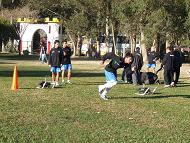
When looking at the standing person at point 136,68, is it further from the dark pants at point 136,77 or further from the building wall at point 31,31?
the building wall at point 31,31

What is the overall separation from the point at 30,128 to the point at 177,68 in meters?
14.8

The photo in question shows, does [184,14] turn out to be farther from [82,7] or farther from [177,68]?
[177,68]

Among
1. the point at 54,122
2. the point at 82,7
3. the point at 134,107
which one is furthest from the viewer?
the point at 82,7

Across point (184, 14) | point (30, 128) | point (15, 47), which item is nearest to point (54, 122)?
point (30, 128)

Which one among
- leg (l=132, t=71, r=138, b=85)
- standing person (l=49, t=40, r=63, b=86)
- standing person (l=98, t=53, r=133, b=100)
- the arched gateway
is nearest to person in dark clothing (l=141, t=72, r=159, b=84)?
leg (l=132, t=71, r=138, b=85)

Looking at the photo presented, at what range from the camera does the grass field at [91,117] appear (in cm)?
1051

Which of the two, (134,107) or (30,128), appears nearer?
(30,128)

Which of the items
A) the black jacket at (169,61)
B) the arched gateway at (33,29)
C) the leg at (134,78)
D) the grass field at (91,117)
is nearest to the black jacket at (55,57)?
the grass field at (91,117)

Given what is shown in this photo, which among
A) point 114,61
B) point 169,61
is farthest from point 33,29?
point 114,61

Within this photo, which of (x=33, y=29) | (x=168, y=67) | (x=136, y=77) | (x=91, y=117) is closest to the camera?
(x=91, y=117)

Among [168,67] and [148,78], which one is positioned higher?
[168,67]

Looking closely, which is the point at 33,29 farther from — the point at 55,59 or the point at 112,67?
the point at 112,67

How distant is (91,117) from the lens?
13.1 m

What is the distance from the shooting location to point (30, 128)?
1123cm
